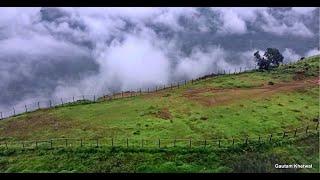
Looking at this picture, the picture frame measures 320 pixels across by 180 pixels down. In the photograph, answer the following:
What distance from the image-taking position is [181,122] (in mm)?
70812

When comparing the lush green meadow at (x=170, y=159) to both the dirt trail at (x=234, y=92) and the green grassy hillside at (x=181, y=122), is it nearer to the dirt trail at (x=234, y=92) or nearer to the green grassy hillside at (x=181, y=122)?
the green grassy hillside at (x=181, y=122)

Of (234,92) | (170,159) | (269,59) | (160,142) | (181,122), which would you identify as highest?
(269,59)

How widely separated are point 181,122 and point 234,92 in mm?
17447

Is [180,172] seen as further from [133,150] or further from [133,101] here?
[133,101]

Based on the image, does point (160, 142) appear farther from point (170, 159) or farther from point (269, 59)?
point (269, 59)

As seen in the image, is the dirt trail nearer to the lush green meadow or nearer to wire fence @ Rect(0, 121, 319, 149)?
wire fence @ Rect(0, 121, 319, 149)

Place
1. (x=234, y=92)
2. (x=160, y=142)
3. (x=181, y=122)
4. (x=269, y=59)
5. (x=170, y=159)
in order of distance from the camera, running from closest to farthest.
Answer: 1. (x=170, y=159)
2. (x=160, y=142)
3. (x=181, y=122)
4. (x=234, y=92)
5. (x=269, y=59)

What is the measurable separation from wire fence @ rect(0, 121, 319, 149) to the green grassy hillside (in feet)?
4.45

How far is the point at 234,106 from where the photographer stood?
253ft

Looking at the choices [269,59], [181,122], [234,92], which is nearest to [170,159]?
[181,122]

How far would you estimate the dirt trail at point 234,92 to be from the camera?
8075cm
